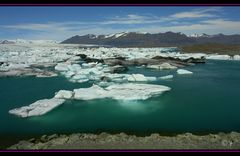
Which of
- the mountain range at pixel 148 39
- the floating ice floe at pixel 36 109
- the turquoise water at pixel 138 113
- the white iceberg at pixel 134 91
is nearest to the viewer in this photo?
the turquoise water at pixel 138 113

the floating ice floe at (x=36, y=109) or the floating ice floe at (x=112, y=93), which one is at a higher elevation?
the floating ice floe at (x=112, y=93)

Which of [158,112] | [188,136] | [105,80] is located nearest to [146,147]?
[188,136]

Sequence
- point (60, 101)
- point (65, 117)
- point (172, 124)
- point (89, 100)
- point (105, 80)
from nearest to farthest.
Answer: point (172, 124) → point (65, 117) → point (60, 101) → point (89, 100) → point (105, 80)

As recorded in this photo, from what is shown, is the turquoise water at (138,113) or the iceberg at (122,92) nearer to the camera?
the turquoise water at (138,113)

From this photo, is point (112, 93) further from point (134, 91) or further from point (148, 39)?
point (148, 39)

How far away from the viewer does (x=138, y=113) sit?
8.23 m

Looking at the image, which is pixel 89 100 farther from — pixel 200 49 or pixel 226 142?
pixel 200 49

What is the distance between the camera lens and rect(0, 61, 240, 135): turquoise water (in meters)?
7.14

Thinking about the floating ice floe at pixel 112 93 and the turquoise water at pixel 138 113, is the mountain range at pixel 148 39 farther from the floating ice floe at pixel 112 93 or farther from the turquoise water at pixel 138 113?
the floating ice floe at pixel 112 93

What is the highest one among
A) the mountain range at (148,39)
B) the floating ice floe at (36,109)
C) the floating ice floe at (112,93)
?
the mountain range at (148,39)

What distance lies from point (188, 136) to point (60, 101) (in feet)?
14.5

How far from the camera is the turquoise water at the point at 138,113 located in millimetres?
7145

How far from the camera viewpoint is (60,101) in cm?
920

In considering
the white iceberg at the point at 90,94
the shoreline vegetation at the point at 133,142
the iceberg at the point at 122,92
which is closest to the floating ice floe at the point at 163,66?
the iceberg at the point at 122,92
